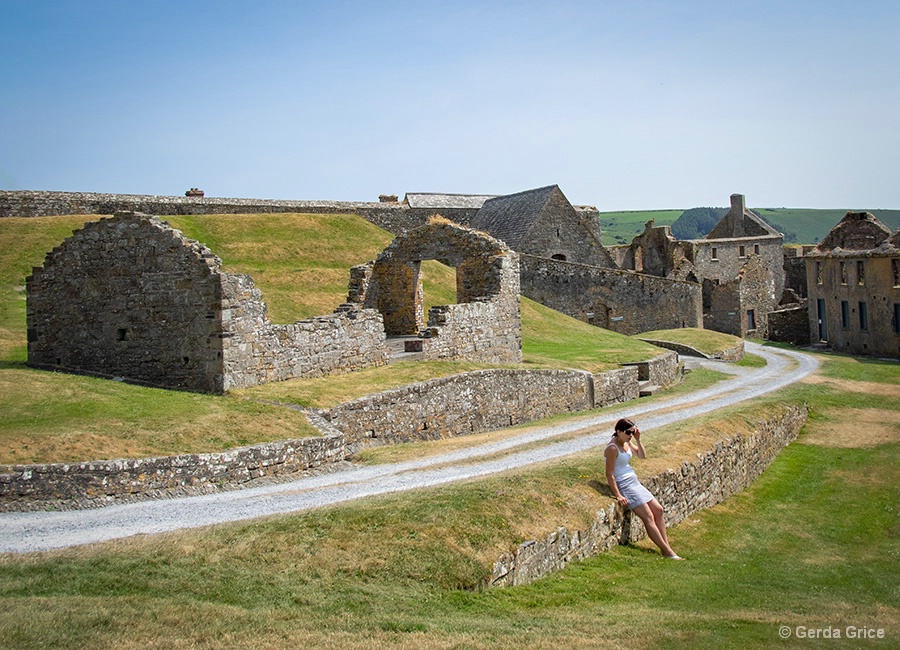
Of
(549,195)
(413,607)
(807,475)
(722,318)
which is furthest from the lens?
(722,318)

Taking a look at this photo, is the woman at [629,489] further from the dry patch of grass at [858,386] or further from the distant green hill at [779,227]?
the distant green hill at [779,227]

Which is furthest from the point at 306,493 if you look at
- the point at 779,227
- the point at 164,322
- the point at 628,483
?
the point at 779,227

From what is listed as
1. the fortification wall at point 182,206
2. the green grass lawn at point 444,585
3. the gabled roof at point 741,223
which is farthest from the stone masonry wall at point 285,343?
the gabled roof at point 741,223

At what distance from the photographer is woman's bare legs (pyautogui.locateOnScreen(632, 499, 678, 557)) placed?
12.4 m

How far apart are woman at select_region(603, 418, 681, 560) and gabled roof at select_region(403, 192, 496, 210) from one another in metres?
38.7

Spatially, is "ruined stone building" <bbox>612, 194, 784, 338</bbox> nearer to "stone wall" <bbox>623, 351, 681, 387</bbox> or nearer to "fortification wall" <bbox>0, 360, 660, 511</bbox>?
"stone wall" <bbox>623, 351, 681, 387</bbox>

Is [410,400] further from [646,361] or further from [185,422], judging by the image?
[646,361]

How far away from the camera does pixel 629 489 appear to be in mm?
12742

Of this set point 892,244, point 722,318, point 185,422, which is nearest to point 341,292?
point 185,422

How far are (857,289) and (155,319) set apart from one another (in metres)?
36.3

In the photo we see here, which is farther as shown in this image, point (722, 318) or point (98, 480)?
point (722, 318)

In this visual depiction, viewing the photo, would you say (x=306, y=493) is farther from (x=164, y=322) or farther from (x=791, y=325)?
(x=791, y=325)

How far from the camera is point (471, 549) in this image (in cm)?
1024

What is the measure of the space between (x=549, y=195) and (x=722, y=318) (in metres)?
16.6
